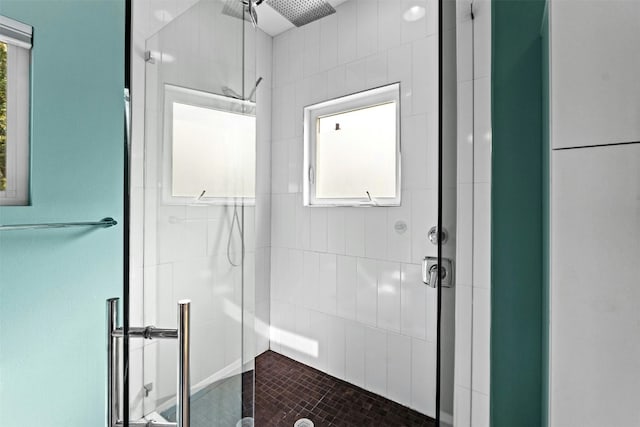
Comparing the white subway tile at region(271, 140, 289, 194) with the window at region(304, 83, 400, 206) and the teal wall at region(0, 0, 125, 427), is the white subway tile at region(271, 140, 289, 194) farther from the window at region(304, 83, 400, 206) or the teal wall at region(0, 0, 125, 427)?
the teal wall at region(0, 0, 125, 427)

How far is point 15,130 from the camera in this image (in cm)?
86

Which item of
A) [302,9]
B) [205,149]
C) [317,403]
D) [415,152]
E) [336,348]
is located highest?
[302,9]

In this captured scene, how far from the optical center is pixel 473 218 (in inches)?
27.3

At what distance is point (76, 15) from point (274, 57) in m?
1.02

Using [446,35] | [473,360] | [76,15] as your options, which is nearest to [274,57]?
[76,15]

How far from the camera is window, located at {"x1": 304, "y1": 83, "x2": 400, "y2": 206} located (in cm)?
134

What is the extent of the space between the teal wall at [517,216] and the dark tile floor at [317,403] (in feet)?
2.14

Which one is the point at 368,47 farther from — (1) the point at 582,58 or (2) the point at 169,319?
(2) the point at 169,319

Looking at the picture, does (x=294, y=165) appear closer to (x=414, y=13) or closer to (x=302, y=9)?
(x=302, y=9)

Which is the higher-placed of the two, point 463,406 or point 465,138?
point 465,138

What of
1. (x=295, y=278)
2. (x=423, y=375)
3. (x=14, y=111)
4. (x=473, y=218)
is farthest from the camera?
(x=295, y=278)

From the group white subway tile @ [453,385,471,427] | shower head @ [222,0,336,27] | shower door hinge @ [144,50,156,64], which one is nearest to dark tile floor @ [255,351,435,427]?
white subway tile @ [453,385,471,427]

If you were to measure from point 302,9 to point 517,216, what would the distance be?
150 cm

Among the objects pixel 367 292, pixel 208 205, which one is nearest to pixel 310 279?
pixel 367 292
